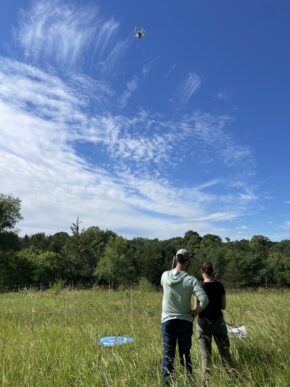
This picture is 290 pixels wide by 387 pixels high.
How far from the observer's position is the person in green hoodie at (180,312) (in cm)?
538

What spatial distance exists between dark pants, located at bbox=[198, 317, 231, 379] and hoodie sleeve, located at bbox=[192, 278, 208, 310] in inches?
27.7

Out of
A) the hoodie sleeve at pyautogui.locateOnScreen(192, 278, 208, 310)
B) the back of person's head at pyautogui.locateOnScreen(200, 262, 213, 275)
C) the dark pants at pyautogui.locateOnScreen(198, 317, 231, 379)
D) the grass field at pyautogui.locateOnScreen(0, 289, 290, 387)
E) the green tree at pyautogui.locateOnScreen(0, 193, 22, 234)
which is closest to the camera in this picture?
the grass field at pyautogui.locateOnScreen(0, 289, 290, 387)

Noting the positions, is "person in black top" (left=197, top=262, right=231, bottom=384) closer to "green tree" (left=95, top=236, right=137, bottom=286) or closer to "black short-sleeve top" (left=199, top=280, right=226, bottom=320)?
"black short-sleeve top" (left=199, top=280, right=226, bottom=320)

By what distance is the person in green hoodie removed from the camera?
5.38 meters

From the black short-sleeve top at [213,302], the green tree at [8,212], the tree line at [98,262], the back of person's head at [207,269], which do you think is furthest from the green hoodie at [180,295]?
the green tree at [8,212]

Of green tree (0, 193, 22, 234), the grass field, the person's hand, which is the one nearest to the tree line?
green tree (0, 193, 22, 234)

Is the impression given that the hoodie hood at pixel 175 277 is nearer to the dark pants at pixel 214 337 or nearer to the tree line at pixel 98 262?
the dark pants at pixel 214 337

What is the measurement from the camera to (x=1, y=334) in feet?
26.6

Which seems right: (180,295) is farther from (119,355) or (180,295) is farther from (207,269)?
(119,355)

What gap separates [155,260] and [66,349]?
85711mm

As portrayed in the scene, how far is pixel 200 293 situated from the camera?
5355mm

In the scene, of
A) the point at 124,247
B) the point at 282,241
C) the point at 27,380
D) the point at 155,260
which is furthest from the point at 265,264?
the point at 27,380

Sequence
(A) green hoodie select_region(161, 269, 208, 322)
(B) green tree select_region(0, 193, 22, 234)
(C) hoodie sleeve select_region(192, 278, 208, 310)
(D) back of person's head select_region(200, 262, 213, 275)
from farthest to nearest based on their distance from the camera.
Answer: (B) green tree select_region(0, 193, 22, 234)
(D) back of person's head select_region(200, 262, 213, 275)
(A) green hoodie select_region(161, 269, 208, 322)
(C) hoodie sleeve select_region(192, 278, 208, 310)

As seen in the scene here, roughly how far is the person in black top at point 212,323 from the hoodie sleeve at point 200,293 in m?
0.56
